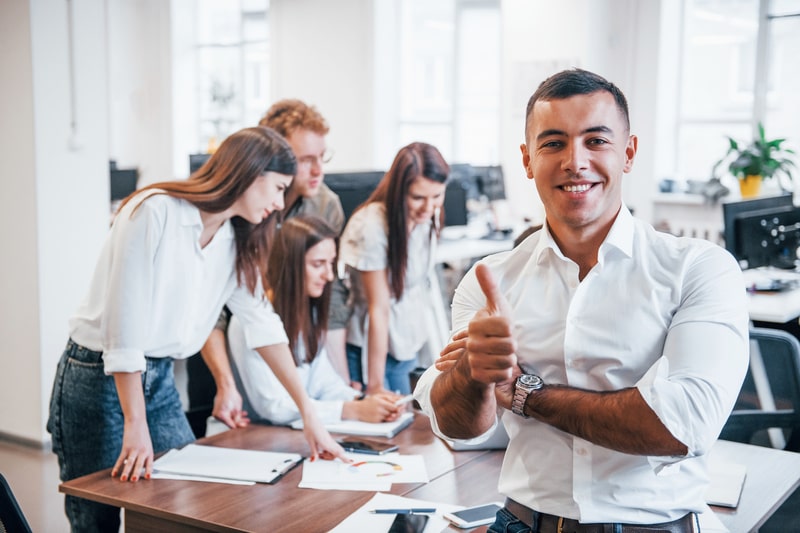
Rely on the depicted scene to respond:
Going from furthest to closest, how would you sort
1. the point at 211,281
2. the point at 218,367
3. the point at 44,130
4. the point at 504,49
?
the point at 504,49, the point at 44,130, the point at 218,367, the point at 211,281

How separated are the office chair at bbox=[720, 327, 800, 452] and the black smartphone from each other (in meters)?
1.31

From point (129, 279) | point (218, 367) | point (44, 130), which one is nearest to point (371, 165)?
point (44, 130)

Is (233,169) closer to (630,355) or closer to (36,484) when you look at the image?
(630,355)

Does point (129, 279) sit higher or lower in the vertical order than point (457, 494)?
higher

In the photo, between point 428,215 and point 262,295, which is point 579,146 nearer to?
point 262,295

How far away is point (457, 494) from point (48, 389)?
2.89m

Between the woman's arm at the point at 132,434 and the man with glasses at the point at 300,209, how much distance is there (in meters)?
0.60

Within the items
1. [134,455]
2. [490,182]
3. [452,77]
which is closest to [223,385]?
[134,455]

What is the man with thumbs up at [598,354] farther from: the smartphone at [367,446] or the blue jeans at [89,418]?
the blue jeans at [89,418]

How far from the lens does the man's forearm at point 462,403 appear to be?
134cm

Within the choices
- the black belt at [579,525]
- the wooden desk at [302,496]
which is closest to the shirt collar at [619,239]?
the black belt at [579,525]

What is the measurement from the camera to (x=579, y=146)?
1381 mm

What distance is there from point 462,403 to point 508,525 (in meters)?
0.24

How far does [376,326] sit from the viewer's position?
314 cm
